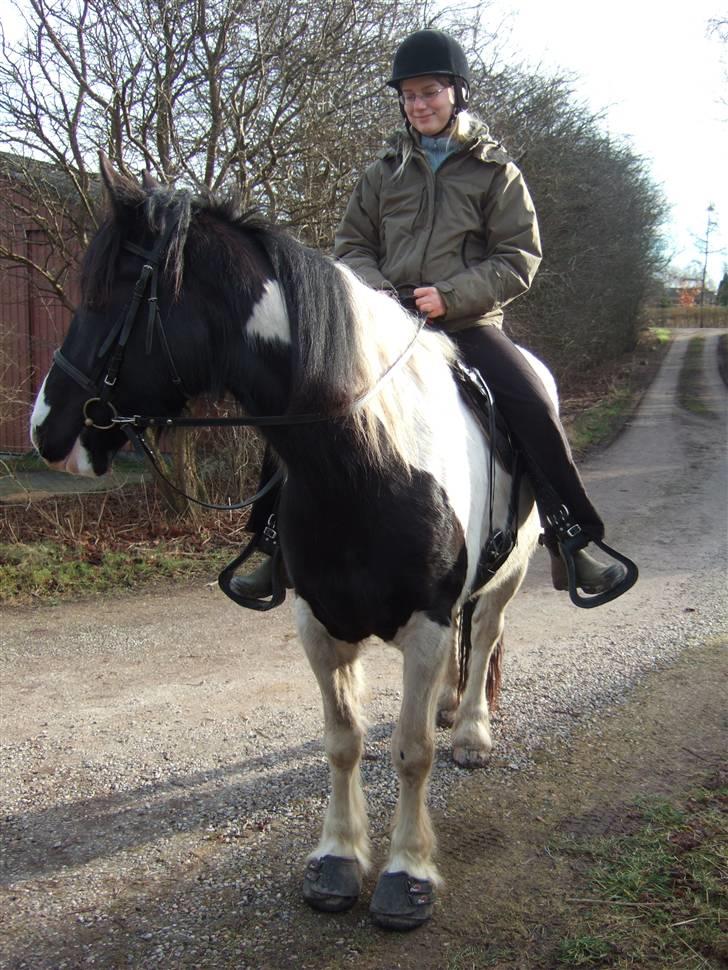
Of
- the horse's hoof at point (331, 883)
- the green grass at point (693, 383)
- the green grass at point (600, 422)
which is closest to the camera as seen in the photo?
the horse's hoof at point (331, 883)

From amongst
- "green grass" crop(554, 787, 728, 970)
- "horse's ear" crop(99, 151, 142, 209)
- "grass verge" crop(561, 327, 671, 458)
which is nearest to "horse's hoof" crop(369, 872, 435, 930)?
"green grass" crop(554, 787, 728, 970)

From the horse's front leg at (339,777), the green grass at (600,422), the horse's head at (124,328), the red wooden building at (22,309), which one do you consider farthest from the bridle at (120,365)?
the green grass at (600,422)

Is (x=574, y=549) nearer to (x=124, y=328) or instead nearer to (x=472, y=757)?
(x=472, y=757)

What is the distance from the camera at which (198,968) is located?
247cm

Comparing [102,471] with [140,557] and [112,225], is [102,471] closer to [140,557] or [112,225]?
[112,225]

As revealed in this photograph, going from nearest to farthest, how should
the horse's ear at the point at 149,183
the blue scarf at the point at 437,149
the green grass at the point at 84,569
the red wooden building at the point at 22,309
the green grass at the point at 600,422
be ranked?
the horse's ear at the point at 149,183
the blue scarf at the point at 437,149
the green grass at the point at 84,569
the red wooden building at the point at 22,309
the green grass at the point at 600,422

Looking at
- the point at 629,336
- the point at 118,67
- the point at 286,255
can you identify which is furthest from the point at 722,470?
the point at 629,336

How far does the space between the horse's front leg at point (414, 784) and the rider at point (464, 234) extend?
1044 millimetres

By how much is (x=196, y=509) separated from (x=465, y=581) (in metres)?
5.67

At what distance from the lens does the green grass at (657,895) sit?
2.49 m

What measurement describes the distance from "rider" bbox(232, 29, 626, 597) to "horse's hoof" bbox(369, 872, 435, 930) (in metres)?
1.55

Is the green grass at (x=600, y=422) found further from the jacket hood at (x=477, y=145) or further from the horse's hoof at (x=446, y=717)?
the jacket hood at (x=477, y=145)

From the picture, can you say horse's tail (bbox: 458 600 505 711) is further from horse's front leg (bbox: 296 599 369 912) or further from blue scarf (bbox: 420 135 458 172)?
blue scarf (bbox: 420 135 458 172)

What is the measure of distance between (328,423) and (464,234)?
1330 mm
